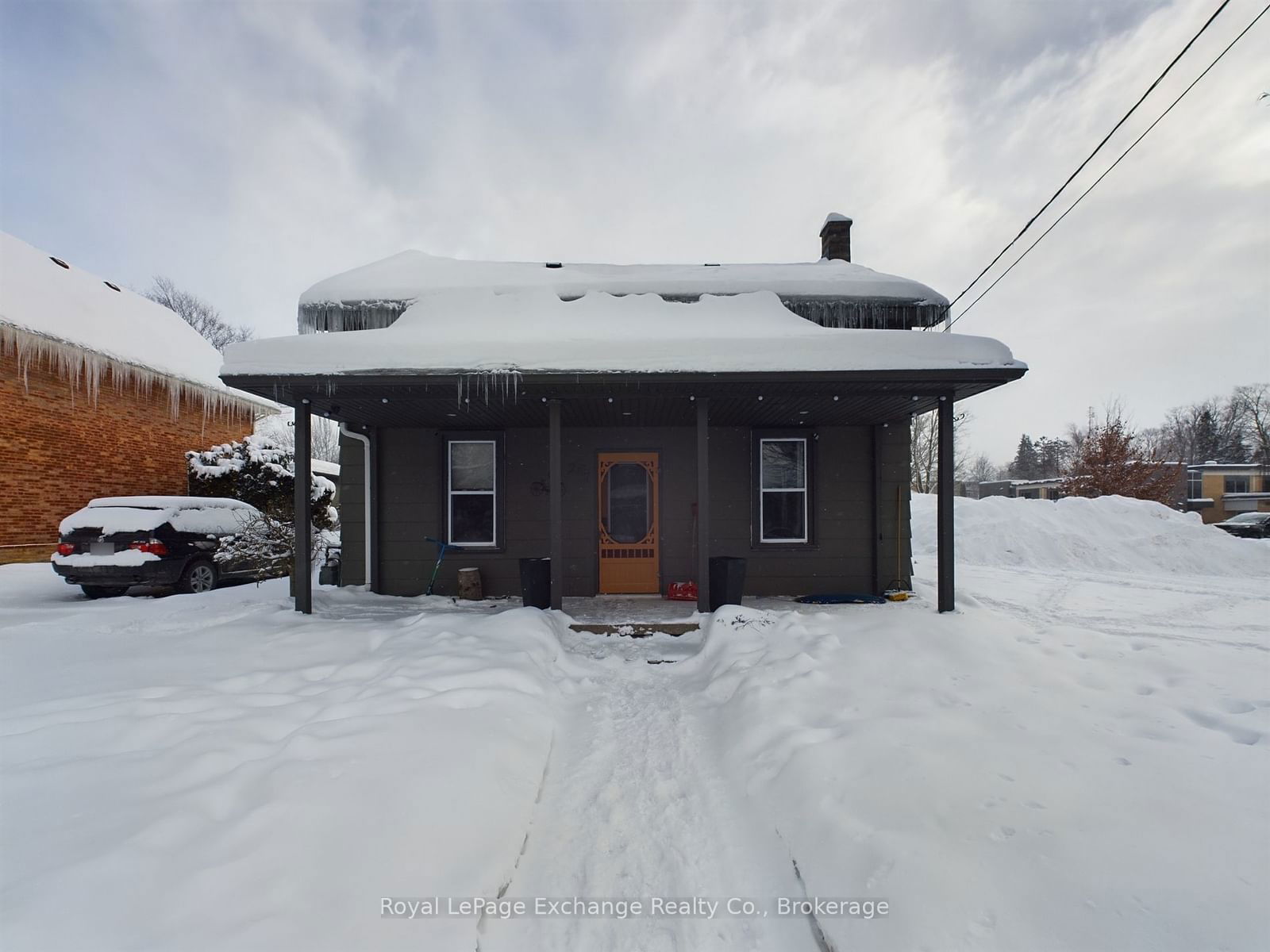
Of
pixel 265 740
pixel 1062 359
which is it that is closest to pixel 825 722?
pixel 265 740

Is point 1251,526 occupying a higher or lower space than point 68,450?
lower

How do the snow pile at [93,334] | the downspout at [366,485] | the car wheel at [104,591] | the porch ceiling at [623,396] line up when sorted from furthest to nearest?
the snow pile at [93,334] → the car wheel at [104,591] → the downspout at [366,485] → the porch ceiling at [623,396]

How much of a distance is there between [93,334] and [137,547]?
7.69 m

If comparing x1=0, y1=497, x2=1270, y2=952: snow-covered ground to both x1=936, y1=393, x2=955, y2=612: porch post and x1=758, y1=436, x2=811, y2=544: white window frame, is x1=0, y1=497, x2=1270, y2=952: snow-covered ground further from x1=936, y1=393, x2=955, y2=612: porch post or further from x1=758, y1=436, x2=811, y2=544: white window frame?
x1=758, y1=436, x2=811, y2=544: white window frame

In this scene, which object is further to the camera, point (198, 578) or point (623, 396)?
point (198, 578)

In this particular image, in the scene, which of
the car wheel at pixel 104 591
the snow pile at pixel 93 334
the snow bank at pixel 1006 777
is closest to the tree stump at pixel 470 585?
the snow bank at pixel 1006 777

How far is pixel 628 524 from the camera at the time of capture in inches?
291

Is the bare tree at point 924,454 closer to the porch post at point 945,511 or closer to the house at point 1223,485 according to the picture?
the house at point 1223,485

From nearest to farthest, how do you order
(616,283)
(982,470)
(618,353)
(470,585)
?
1. (618,353)
2. (470,585)
3. (616,283)
4. (982,470)

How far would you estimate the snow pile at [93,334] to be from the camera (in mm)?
10070

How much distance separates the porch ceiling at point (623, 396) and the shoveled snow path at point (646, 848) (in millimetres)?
3241

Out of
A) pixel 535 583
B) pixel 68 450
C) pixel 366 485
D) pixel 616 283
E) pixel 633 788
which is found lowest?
pixel 633 788

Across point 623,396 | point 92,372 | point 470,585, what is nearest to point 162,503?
point 470,585

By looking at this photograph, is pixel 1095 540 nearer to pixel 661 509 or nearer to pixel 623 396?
pixel 661 509
